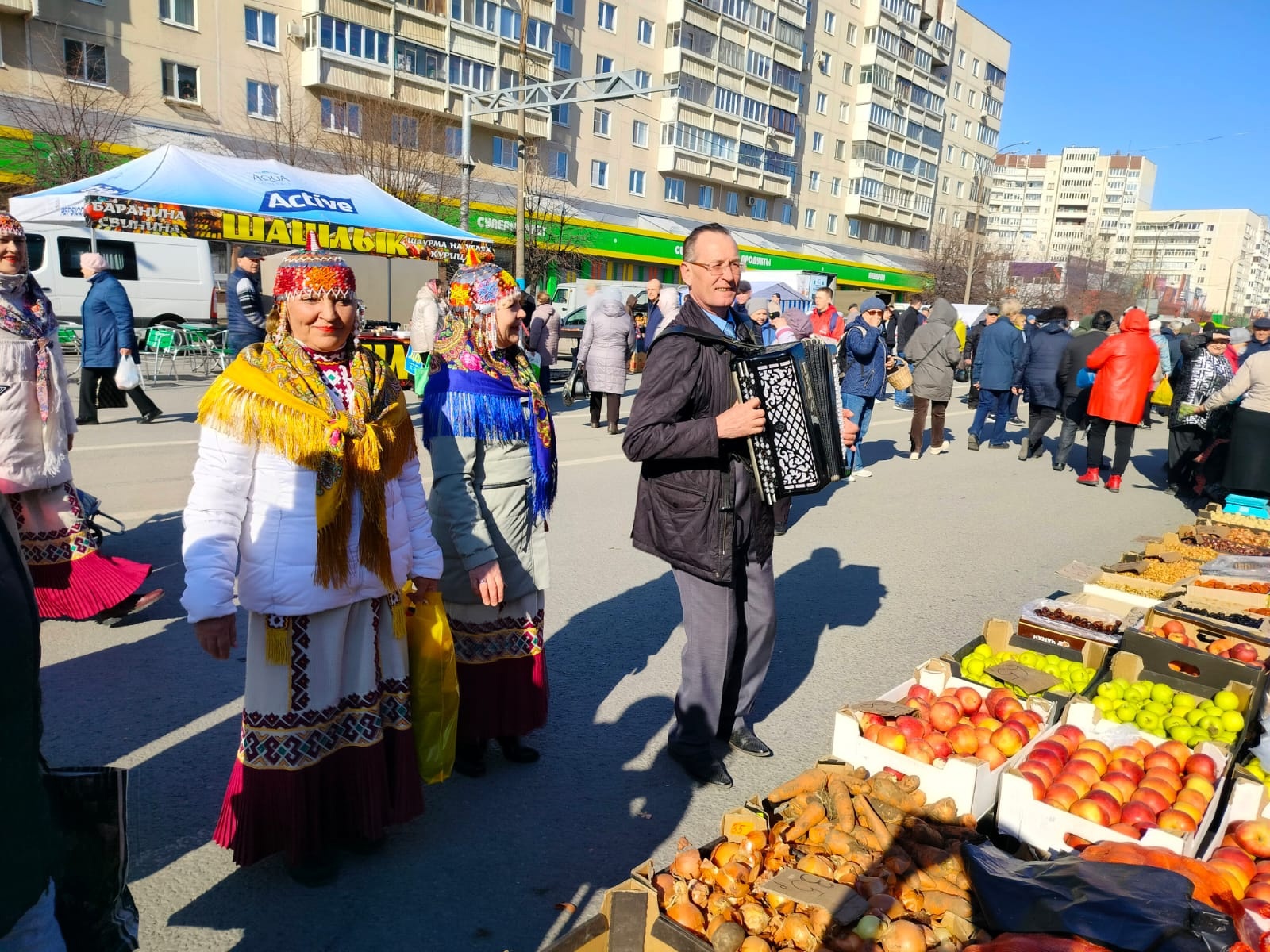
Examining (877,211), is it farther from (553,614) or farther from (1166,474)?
(553,614)

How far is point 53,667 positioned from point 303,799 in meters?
2.39

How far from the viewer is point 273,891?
9.36ft

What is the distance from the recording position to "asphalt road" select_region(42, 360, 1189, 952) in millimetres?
2830

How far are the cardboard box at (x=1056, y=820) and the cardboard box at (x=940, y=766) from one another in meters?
0.07

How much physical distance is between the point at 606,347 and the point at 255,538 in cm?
928

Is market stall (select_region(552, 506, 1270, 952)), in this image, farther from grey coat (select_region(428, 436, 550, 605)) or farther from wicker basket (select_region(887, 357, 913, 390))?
wicker basket (select_region(887, 357, 913, 390))

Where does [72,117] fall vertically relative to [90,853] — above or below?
above

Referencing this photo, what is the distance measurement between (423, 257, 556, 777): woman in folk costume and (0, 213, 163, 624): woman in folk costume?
2496 millimetres

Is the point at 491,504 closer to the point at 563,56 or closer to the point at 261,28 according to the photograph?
the point at 261,28

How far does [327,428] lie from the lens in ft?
8.79

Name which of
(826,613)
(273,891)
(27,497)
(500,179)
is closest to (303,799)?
(273,891)

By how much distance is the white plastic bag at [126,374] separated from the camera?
32.4ft

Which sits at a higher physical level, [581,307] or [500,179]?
[500,179]

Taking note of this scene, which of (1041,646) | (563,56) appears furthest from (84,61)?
(1041,646)
